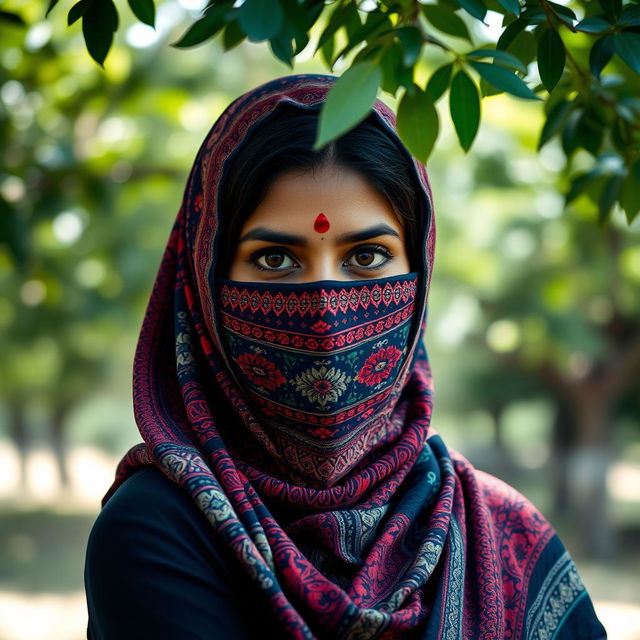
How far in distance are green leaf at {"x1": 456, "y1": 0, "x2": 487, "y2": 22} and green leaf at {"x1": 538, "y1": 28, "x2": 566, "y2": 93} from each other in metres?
0.20

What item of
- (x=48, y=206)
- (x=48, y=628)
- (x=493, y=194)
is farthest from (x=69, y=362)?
(x=48, y=206)

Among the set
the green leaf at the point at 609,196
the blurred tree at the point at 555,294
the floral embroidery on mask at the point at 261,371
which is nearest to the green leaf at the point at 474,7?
the floral embroidery on mask at the point at 261,371

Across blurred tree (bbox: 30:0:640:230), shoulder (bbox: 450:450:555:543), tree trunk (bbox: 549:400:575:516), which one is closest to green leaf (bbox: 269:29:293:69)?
blurred tree (bbox: 30:0:640:230)

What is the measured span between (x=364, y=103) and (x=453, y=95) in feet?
0.91

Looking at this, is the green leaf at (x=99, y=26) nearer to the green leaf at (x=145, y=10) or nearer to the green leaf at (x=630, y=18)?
the green leaf at (x=145, y=10)

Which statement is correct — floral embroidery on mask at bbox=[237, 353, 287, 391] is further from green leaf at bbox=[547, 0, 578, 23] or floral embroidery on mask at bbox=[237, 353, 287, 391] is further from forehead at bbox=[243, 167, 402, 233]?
green leaf at bbox=[547, 0, 578, 23]

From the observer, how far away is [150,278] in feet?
22.6

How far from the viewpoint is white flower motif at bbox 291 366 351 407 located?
58.7 inches

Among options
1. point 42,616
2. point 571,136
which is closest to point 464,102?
point 571,136

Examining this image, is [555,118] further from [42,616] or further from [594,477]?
[594,477]

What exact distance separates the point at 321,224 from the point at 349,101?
1.77ft

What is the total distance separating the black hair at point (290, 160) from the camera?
1.52 metres

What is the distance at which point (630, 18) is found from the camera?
4.31 ft

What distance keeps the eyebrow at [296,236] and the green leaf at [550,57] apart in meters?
0.40
